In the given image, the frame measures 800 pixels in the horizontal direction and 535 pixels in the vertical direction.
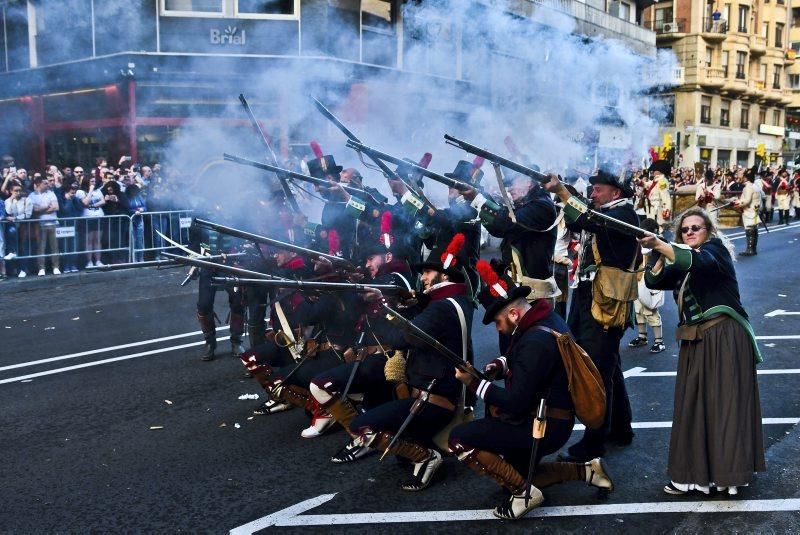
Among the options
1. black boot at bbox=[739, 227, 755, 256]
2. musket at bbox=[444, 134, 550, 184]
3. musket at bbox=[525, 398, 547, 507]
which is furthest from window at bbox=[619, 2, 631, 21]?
musket at bbox=[525, 398, 547, 507]

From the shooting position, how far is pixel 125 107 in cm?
1677

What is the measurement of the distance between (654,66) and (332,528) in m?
9.03

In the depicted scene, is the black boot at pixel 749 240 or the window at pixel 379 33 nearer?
the window at pixel 379 33

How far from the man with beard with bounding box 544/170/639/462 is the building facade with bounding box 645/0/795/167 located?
14316mm

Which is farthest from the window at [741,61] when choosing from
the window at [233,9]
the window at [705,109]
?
the window at [233,9]

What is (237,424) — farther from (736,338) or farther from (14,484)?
(736,338)

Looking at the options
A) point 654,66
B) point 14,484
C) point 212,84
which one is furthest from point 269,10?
point 14,484

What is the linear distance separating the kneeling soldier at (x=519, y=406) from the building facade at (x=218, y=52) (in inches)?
248

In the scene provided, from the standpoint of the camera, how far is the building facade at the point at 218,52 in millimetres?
10952

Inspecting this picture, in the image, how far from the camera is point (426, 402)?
4.94 m

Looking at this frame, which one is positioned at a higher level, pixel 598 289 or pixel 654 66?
pixel 654 66

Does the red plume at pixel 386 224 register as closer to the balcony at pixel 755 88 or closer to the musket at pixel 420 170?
the musket at pixel 420 170

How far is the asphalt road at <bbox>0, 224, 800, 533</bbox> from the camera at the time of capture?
4422mm

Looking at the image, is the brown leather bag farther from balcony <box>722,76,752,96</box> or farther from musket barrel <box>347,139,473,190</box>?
balcony <box>722,76,752,96</box>
